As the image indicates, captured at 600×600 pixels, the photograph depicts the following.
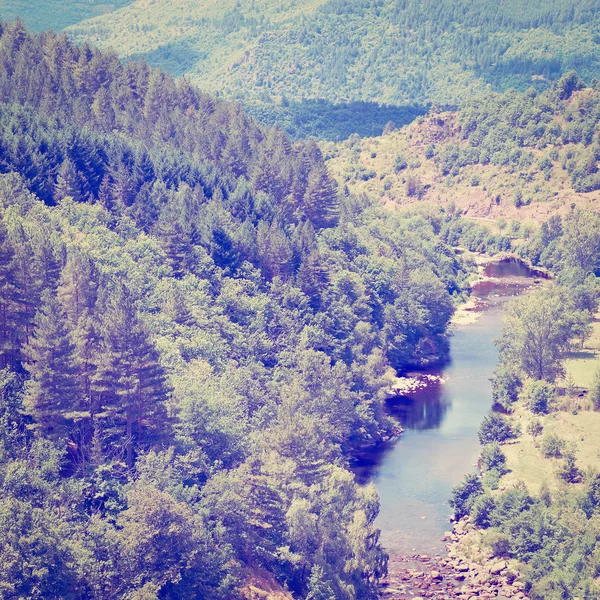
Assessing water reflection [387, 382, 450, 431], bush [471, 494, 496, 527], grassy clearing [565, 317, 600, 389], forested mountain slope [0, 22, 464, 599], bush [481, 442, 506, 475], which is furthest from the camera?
grassy clearing [565, 317, 600, 389]

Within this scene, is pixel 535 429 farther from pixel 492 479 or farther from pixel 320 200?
pixel 320 200

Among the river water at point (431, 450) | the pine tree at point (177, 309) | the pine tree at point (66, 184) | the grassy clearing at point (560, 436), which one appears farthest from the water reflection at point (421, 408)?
the pine tree at point (66, 184)

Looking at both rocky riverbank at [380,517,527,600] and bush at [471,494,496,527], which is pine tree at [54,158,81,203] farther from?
rocky riverbank at [380,517,527,600]

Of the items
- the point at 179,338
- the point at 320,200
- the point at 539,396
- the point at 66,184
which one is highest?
the point at 66,184

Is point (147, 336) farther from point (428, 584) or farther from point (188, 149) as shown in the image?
point (188, 149)

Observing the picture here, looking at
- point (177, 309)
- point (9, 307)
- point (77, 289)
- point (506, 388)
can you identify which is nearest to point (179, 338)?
point (177, 309)

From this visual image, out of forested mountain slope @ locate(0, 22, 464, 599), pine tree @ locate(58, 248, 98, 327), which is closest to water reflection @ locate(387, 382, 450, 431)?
forested mountain slope @ locate(0, 22, 464, 599)
